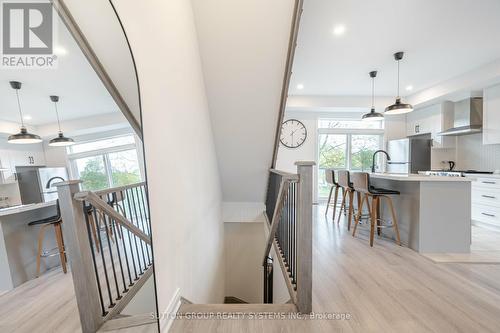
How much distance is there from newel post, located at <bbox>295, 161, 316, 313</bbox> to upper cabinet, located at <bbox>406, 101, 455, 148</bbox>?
16.8 feet

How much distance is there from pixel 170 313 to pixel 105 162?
3.80 ft

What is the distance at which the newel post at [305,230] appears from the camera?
4.72 ft

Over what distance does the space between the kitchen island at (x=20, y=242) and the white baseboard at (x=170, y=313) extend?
0.94 metres

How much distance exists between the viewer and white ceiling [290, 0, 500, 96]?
7.29 feet

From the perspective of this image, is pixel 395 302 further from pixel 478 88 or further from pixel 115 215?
pixel 478 88

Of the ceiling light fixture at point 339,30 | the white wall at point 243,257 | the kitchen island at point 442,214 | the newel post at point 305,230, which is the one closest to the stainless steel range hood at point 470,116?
the kitchen island at point 442,214

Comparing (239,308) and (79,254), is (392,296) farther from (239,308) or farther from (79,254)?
(79,254)

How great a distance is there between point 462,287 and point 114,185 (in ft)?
9.18

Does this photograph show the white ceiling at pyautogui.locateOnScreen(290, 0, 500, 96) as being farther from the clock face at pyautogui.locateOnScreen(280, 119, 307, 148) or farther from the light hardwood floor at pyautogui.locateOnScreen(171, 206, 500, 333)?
the light hardwood floor at pyautogui.locateOnScreen(171, 206, 500, 333)

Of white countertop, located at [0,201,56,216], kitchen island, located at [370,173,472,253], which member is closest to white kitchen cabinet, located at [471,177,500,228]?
kitchen island, located at [370,173,472,253]

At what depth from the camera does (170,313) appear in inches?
54.0

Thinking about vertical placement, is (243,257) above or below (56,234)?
below

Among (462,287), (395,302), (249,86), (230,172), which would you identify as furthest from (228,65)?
(462,287)

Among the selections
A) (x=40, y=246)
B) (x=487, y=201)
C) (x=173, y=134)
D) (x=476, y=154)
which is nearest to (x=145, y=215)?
(x=40, y=246)
